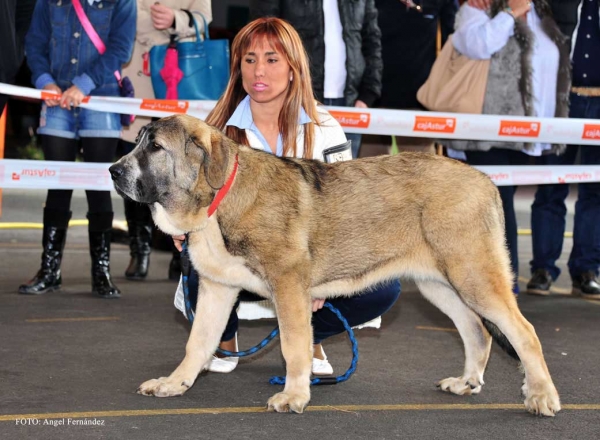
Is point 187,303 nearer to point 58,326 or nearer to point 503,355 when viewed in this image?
point 58,326

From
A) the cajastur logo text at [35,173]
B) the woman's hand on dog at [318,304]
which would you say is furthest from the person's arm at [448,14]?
the woman's hand on dog at [318,304]

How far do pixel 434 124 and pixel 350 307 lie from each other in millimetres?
3208

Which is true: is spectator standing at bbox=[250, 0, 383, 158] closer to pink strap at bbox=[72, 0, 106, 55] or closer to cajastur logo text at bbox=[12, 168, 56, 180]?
pink strap at bbox=[72, 0, 106, 55]

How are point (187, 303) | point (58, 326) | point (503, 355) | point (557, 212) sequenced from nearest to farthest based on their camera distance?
point (187, 303)
point (503, 355)
point (58, 326)
point (557, 212)

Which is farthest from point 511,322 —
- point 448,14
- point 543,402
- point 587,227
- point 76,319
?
point 448,14

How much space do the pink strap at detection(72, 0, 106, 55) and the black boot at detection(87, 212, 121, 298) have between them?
4.38 ft

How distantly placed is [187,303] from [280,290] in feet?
3.35

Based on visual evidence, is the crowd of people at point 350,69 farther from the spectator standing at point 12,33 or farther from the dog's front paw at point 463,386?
the dog's front paw at point 463,386

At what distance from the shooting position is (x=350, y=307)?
5551mm

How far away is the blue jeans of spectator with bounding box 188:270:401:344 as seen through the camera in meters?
5.50

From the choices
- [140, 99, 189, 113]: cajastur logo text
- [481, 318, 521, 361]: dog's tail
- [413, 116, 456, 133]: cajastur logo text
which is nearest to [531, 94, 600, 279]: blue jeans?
[413, 116, 456, 133]: cajastur logo text

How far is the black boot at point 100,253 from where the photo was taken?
7699mm

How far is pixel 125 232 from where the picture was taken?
35.6 feet

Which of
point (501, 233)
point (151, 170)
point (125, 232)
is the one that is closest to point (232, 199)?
point (151, 170)
